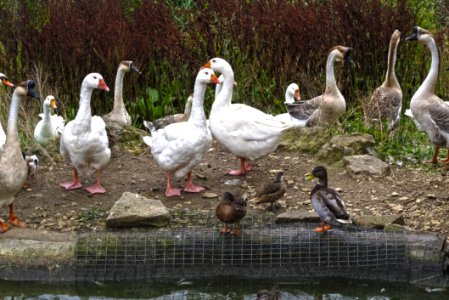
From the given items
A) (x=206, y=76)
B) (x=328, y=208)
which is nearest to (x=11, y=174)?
(x=206, y=76)

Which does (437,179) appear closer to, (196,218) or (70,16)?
(196,218)

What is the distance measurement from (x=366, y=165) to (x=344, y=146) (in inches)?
17.3

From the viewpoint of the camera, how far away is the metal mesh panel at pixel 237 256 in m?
7.16

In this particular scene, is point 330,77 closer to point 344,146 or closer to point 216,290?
point 344,146

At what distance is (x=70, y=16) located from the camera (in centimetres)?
1212

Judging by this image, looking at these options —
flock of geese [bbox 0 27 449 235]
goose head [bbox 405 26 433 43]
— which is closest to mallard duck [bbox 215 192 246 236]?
flock of geese [bbox 0 27 449 235]


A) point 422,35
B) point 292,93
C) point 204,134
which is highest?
point 422,35

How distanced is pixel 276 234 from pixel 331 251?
46 cm

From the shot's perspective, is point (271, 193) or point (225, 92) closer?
Answer: point (271, 193)

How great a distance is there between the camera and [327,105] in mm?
10664

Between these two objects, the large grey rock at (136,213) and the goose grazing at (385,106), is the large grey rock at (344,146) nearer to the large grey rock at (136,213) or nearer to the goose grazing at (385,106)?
the goose grazing at (385,106)

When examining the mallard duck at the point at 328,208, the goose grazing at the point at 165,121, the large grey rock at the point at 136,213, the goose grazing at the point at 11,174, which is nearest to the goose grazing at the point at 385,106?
the goose grazing at the point at 165,121

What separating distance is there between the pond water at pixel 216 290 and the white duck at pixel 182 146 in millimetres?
1691

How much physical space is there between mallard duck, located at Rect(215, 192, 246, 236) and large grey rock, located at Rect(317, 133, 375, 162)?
247cm
